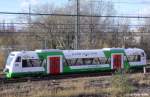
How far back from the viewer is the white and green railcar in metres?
33.3

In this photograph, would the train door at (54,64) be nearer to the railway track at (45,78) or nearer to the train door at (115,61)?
the railway track at (45,78)

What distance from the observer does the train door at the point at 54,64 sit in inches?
1378

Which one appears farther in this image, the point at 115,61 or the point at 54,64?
the point at 115,61

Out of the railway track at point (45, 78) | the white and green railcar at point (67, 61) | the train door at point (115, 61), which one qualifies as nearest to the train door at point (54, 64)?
the white and green railcar at point (67, 61)

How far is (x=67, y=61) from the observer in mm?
36000

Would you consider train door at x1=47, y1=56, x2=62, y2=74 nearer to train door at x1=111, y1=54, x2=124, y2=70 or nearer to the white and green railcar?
the white and green railcar

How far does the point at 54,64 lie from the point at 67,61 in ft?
4.48

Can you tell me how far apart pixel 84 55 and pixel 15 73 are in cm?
719

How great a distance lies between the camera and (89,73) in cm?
3803

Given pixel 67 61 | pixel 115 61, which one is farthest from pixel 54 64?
pixel 115 61

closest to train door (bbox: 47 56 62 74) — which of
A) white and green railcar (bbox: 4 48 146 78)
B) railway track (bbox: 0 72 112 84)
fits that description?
white and green railcar (bbox: 4 48 146 78)

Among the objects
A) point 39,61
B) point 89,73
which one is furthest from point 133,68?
point 39,61

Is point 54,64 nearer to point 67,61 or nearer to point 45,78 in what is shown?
point 67,61

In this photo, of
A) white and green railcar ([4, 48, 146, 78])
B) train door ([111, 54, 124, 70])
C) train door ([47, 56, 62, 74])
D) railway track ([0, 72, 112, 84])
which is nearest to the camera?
railway track ([0, 72, 112, 84])
